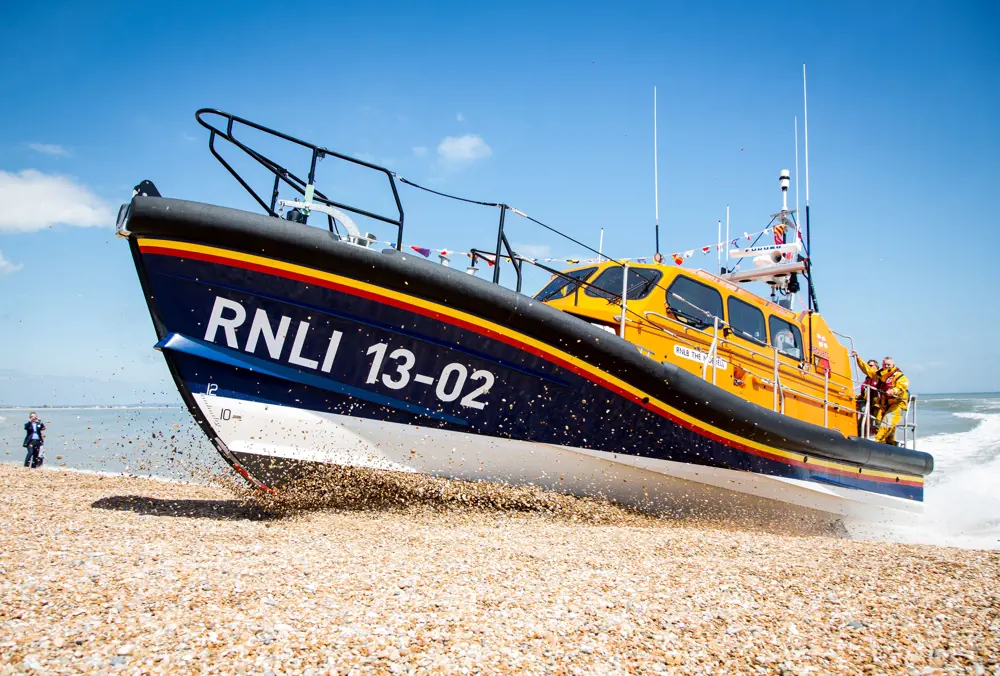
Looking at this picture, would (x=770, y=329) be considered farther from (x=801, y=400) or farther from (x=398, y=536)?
(x=398, y=536)

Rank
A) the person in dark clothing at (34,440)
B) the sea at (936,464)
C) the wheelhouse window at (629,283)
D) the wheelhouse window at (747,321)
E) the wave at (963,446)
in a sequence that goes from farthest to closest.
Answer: the wave at (963,446) < the person in dark clothing at (34,440) < the wheelhouse window at (747,321) < the wheelhouse window at (629,283) < the sea at (936,464)

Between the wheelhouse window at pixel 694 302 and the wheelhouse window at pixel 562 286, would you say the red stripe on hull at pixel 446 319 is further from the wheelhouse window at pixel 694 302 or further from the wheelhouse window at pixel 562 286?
the wheelhouse window at pixel 562 286

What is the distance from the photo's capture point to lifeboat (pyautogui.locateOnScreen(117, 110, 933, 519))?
3701mm

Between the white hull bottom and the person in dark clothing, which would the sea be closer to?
the person in dark clothing

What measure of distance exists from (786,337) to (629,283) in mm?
2049

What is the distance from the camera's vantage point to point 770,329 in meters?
6.25

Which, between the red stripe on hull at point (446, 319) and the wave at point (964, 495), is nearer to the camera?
the red stripe on hull at point (446, 319)

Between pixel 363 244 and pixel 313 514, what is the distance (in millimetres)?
1845

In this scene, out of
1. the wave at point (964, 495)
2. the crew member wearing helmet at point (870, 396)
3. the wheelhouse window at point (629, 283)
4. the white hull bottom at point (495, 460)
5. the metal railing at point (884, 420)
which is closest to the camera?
the white hull bottom at point (495, 460)

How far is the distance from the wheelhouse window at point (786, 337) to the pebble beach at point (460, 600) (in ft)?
8.89

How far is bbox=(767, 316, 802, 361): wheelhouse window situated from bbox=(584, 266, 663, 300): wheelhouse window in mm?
1597

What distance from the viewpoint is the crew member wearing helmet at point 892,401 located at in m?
7.28

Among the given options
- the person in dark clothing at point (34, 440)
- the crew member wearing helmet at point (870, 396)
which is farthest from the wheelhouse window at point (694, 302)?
the person in dark clothing at point (34, 440)

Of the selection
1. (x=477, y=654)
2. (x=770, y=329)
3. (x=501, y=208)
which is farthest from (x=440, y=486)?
(x=770, y=329)
